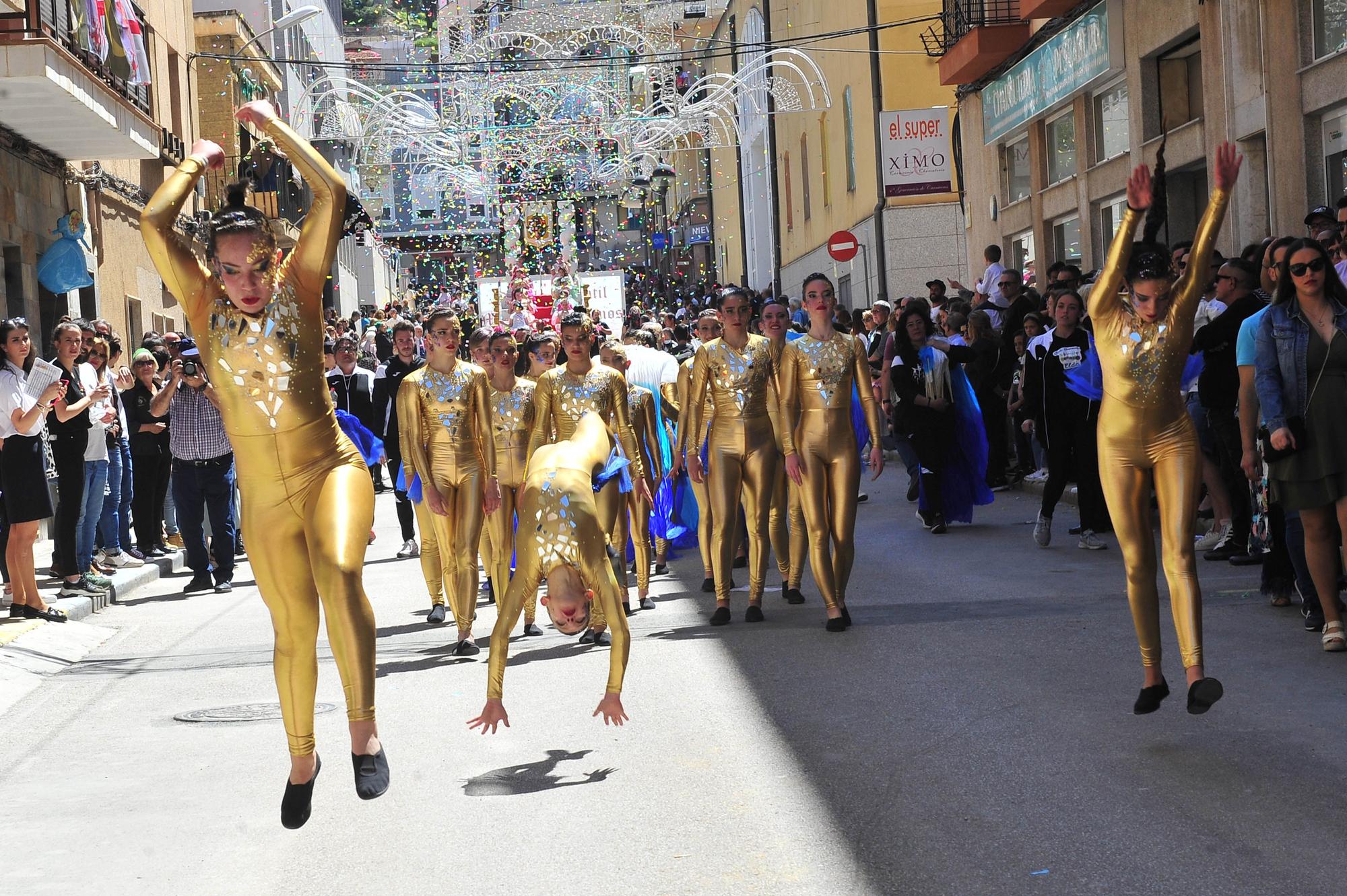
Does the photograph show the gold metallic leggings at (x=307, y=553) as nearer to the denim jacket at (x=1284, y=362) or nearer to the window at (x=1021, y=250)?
the denim jacket at (x=1284, y=362)

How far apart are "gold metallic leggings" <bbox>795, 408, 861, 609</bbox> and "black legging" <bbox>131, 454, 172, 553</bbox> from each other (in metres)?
7.82

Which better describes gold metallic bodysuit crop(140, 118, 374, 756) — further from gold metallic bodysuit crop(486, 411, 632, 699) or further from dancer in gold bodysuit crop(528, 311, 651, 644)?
dancer in gold bodysuit crop(528, 311, 651, 644)

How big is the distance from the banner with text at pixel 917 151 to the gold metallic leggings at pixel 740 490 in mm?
18385

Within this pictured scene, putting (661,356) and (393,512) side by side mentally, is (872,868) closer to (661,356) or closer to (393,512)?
(661,356)

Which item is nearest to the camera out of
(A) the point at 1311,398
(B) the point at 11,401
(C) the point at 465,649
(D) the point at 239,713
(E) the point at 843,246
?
(A) the point at 1311,398

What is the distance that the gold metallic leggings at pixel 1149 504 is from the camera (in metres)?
6.59

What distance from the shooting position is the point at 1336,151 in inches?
596

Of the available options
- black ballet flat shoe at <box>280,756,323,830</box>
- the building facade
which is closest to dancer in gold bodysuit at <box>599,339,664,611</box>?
the building facade

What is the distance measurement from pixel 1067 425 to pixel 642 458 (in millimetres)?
3895

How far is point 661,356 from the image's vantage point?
13812mm

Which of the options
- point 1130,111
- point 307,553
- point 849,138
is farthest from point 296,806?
point 849,138

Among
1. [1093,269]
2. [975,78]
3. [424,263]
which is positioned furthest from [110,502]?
[424,263]

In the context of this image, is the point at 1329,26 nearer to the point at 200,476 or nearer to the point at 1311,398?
the point at 1311,398

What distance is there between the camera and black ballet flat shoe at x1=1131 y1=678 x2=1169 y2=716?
6613mm
